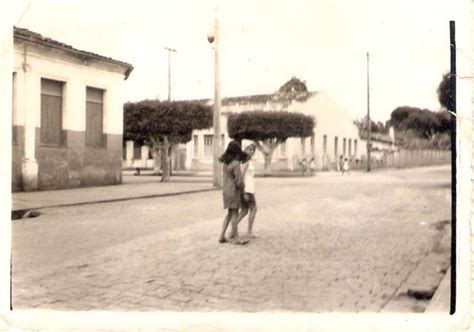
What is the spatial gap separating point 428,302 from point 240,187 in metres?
1.54

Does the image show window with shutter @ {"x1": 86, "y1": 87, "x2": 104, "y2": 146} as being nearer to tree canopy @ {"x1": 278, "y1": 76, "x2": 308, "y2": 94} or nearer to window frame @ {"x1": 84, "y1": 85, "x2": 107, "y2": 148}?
window frame @ {"x1": 84, "y1": 85, "x2": 107, "y2": 148}

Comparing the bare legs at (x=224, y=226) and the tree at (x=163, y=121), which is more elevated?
the tree at (x=163, y=121)

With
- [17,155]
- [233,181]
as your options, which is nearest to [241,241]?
[233,181]

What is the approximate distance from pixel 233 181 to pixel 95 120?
4.06 feet

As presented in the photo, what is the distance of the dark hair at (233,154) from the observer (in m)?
3.56

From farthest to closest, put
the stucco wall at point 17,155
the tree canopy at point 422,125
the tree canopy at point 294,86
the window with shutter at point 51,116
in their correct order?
the window with shutter at point 51,116 → the tree canopy at point 294,86 → the stucco wall at point 17,155 → the tree canopy at point 422,125

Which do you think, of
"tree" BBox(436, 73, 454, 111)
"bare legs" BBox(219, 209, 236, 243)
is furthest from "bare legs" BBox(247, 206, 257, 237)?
"tree" BBox(436, 73, 454, 111)

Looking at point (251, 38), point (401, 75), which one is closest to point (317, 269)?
point (401, 75)

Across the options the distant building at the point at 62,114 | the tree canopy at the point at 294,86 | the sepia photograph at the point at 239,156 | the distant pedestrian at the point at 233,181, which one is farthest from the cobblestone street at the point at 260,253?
the tree canopy at the point at 294,86

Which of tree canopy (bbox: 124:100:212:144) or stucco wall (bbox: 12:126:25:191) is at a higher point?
tree canopy (bbox: 124:100:212:144)

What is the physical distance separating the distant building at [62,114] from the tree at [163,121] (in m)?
0.12

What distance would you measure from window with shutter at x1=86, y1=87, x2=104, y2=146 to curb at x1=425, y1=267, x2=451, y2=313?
8.64 ft

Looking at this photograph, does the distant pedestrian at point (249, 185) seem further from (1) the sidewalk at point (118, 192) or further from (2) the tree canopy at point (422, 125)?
(2) the tree canopy at point (422, 125)

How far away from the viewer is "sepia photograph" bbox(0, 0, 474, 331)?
3.02 metres
